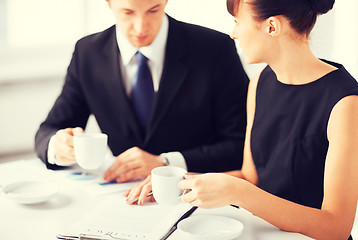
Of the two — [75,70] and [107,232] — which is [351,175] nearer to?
[107,232]

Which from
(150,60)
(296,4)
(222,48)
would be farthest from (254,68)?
(296,4)

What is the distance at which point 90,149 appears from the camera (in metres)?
1.38

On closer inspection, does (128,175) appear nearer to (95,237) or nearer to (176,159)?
(176,159)

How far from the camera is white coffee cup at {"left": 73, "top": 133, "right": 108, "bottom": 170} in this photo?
1.38 meters

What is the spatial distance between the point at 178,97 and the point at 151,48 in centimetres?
21

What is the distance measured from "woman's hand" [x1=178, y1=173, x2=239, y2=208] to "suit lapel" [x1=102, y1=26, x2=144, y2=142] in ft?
2.55

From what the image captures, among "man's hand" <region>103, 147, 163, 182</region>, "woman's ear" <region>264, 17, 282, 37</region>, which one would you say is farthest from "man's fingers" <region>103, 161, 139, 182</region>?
"woman's ear" <region>264, 17, 282, 37</region>

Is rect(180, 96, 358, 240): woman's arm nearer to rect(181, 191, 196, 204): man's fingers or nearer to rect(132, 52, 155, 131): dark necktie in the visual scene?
rect(181, 191, 196, 204): man's fingers

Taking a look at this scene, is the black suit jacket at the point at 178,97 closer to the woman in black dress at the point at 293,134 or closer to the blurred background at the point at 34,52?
the woman in black dress at the point at 293,134

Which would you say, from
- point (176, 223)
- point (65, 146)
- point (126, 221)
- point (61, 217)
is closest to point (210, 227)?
point (176, 223)

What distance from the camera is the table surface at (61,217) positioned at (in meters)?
1.10

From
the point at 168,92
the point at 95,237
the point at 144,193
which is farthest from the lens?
the point at 168,92

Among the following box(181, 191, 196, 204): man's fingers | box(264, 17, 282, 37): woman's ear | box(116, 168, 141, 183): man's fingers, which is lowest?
box(116, 168, 141, 183): man's fingers

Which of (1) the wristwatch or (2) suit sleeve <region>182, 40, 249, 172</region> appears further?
(2) suit sleeve <region>182, 40, 249, 172</region>
